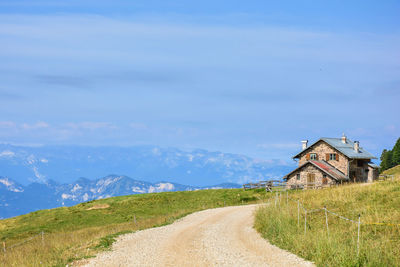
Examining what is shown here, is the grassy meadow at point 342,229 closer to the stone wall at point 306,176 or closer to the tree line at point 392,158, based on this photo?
the stone wall at point 306,176

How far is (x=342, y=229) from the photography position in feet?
86.0

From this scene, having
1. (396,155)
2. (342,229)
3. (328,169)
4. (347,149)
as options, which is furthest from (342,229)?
(396,155)

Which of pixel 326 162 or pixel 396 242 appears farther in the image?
pixel 326 162

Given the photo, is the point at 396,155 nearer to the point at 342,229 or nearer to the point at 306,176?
the point at 306,176

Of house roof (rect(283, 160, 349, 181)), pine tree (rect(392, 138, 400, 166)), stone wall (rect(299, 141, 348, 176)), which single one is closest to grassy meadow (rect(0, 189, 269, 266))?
house roof (rect(283, 160, 349, 181))

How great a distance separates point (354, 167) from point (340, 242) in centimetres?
5936

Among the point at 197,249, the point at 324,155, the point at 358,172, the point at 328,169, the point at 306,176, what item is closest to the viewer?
the point at 197,249

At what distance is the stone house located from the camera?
247ft

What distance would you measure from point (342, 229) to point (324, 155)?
55326 mm

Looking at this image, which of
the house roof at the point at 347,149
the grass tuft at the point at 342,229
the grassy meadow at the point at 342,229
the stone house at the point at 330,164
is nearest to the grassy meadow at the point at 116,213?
the stone house at the point at 330,164

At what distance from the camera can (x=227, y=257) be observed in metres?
23.8

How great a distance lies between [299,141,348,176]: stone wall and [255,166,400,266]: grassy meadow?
122 feet

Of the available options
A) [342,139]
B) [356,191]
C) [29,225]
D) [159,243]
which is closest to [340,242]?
[159,243]

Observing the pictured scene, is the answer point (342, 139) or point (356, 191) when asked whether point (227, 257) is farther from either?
point (342, 139)
